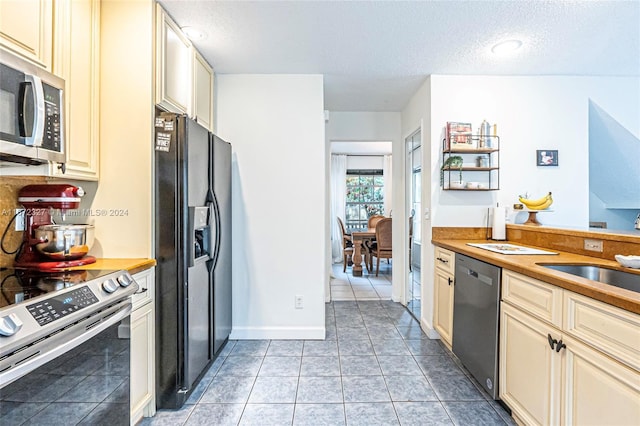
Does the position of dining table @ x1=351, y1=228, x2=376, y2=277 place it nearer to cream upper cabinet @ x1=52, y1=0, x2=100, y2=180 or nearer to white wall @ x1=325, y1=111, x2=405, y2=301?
white wall @ x1=325, y1=111, x2=405, y2=301

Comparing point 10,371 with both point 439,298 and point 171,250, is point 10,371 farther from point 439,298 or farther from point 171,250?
point 439,298

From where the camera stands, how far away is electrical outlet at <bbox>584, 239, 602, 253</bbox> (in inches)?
75.9

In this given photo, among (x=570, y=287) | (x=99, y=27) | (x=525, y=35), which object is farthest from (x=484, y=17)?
(x=99, y=27)

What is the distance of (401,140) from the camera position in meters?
4.01

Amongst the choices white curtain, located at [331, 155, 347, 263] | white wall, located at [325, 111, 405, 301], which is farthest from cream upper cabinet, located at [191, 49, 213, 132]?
white curtain, located at [331, 155, 347, 263]

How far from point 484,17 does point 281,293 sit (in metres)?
2.53

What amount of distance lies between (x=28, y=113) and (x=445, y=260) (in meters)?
2.70

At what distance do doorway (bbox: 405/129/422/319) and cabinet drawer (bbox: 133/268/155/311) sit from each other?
2.74m

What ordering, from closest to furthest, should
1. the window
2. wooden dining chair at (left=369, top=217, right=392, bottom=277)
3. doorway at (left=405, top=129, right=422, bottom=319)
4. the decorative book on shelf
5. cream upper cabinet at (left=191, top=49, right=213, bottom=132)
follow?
cream upper cabinet at (left=191, top=49, right=213, bottom=132), the decorative book on shelf, doorway at (left=405, top=129, right=422, bottom=319), wooden dining chair at (left=369, top=217, right=392, bottom=277), the window

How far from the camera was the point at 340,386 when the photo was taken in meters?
2.13

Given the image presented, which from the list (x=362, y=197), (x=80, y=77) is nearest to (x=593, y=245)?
(x=80, y=77)

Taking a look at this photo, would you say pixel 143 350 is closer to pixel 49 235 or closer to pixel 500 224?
pixel 49 235

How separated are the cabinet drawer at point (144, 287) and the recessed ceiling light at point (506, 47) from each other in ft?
9.14

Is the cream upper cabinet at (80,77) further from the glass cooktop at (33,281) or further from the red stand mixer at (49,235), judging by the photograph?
the glass cooktop at (33,281)
